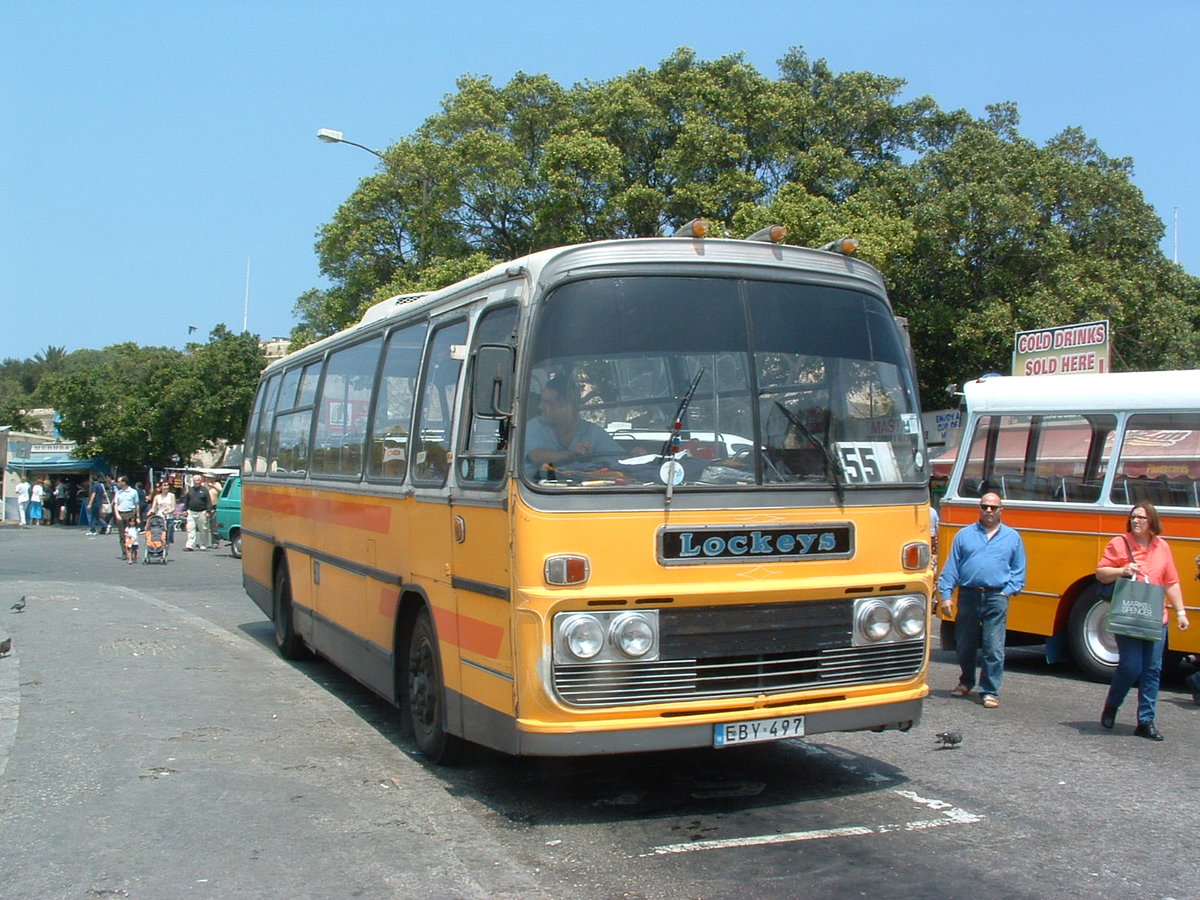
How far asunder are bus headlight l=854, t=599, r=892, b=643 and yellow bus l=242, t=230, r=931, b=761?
0.01m

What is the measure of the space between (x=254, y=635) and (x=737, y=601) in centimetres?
924

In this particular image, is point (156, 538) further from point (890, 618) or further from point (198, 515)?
point (890, 618)

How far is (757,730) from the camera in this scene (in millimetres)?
6035

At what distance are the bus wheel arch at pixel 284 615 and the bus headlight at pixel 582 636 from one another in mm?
6261

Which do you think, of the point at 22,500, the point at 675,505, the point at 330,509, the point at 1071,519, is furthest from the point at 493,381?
the point at 22,500

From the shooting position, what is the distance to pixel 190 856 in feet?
18.4

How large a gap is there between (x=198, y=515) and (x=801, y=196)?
18.1 meters

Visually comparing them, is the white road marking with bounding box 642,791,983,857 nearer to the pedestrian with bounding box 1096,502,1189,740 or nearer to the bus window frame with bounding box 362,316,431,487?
the pedestrian with bounding box 1096,502,1189,740

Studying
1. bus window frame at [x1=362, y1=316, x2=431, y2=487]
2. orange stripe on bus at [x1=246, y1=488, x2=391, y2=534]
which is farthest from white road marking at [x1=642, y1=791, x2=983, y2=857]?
orange stripe on bus at [x1=246, y1=488, x2=391, y2=534]

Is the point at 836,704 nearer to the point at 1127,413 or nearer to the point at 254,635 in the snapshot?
the point at 1127,413

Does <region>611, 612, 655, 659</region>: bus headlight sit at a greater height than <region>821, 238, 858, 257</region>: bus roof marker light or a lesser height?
lesser

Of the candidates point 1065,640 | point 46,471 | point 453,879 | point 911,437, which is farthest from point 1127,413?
point 46,471

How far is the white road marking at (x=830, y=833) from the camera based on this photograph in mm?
5748

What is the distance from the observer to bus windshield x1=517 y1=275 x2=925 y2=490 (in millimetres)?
6012
